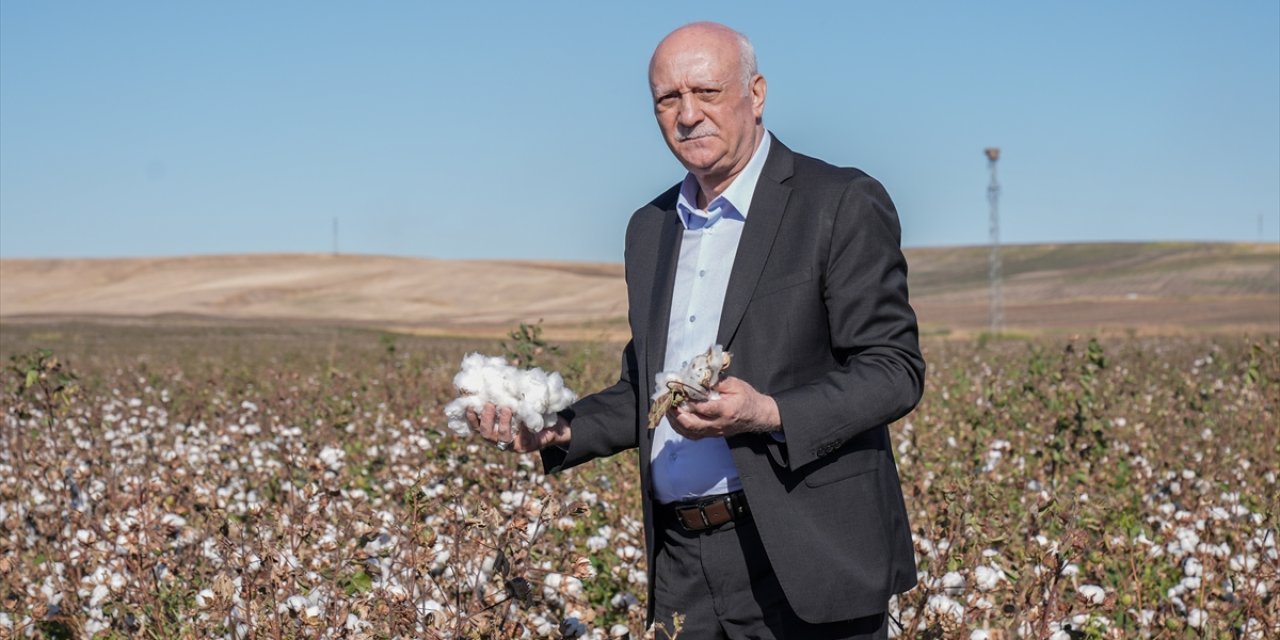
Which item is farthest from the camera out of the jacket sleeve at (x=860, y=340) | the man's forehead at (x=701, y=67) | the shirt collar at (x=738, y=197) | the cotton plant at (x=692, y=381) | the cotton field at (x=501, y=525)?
the cotton field at (x=501, y=525)

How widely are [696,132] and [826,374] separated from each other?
0.52 meters

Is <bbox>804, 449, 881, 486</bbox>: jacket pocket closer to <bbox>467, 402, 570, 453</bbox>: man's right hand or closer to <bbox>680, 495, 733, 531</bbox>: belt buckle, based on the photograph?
<bbox>680, 495, 733, 531</bbox>: belt buckle

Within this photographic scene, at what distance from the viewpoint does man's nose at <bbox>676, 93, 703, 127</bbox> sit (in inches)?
101

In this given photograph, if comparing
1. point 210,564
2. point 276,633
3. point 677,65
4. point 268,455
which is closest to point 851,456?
point 677,65

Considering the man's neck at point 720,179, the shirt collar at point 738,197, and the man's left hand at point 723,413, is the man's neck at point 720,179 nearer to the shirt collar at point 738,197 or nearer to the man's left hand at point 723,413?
the shirt collar at point 738,197

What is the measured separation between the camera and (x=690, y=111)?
2.56 metres

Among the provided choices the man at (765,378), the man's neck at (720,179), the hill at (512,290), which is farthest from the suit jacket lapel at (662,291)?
the hill at (512,290)

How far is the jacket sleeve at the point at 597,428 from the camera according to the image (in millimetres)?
2822

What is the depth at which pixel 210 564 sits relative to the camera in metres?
Result: 4.38

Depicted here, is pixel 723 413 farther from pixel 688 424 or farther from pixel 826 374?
pixel 826 374

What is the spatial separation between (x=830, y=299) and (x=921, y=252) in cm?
8842

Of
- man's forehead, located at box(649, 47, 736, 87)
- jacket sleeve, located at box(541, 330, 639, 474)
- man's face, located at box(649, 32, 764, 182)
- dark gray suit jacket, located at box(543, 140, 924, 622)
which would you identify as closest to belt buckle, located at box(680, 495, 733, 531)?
dark gray suit jacket, located at box(543, 140, 924, 622)

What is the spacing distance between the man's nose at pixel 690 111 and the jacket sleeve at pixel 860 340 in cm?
31

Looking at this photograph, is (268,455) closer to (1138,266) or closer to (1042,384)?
(1042,384)
